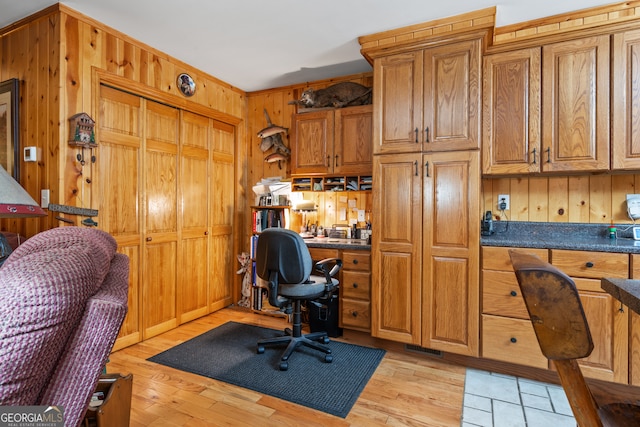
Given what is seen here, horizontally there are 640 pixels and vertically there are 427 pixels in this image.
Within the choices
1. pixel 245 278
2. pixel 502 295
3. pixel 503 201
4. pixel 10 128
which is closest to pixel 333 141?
pixel 503 201

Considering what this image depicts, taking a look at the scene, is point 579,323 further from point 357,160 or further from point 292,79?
point 292,79

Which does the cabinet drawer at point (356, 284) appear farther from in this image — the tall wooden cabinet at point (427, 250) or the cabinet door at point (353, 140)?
the cabinet door at point (353, 140)

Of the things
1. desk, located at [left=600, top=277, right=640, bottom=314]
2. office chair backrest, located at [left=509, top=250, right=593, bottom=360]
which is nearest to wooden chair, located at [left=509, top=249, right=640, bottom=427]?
office chair backrest, located at [left=509, top=250, right=593, bottom=360]

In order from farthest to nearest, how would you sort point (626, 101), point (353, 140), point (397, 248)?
point (353, 140) → point (397, 248) → point (626, 101)

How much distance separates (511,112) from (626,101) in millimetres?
665

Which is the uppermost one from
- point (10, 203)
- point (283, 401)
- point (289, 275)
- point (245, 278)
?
point (10, 203)

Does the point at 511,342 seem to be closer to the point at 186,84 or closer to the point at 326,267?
the point at 326,267

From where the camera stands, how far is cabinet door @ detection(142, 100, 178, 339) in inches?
118

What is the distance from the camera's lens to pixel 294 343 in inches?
103

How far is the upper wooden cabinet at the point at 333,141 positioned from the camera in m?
3.20

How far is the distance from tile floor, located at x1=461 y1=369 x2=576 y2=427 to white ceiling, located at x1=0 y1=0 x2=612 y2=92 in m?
2.53

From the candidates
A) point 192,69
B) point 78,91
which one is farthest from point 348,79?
point 78,91

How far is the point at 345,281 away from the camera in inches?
116

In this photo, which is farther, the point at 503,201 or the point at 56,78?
the point at 503,201
